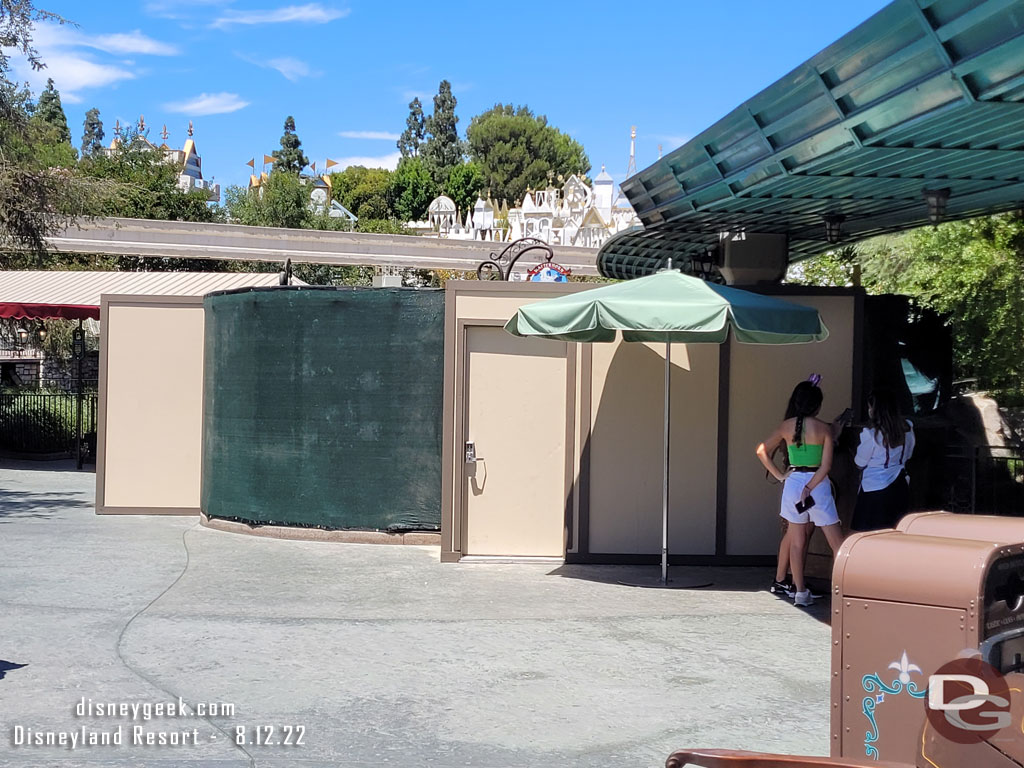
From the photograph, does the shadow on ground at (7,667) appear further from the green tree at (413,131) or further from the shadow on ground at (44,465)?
the green tree at (413,131)

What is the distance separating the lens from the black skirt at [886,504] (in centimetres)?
860

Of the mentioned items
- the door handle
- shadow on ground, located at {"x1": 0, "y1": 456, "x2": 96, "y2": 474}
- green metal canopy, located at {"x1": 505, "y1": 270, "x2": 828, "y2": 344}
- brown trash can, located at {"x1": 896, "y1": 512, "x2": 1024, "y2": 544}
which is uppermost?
green metal canopy, located at {"x1": 505, "y1": 270, "x2": 828, "y2": 344}

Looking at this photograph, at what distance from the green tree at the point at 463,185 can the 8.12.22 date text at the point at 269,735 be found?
11155 centimetres

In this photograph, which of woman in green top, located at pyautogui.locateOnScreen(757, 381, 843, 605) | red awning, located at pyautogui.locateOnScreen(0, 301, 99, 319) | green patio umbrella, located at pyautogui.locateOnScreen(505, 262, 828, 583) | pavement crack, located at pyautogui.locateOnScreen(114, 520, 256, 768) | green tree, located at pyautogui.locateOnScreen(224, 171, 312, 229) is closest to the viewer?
pavement crack, located at pyautogui.locateOnScreen(114, 520, 256, 768)

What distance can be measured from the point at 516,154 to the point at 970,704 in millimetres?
122875

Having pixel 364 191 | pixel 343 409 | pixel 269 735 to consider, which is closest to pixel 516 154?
pixel 364 191

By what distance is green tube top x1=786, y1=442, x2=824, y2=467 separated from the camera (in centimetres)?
870

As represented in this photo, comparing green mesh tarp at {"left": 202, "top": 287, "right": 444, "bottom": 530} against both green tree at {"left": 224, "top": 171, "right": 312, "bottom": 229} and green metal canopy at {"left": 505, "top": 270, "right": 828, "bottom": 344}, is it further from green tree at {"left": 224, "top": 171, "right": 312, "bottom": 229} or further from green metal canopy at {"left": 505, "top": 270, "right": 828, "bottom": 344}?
green tree at {"left": 224, "top": 171, "right": 312, "bottom": 229}

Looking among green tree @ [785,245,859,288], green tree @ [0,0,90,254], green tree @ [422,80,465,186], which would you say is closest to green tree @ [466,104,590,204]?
green tree @ [422,80,465,186]

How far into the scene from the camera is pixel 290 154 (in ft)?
400

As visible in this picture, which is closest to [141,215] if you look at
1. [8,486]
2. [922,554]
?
[8,486]

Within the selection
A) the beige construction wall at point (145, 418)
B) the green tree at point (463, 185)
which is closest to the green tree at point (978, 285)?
the beige construction wall at point (145, 418)

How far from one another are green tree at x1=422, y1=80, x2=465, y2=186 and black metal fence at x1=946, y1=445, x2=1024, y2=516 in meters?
116

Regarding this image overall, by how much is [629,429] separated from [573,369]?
2.52 feet
